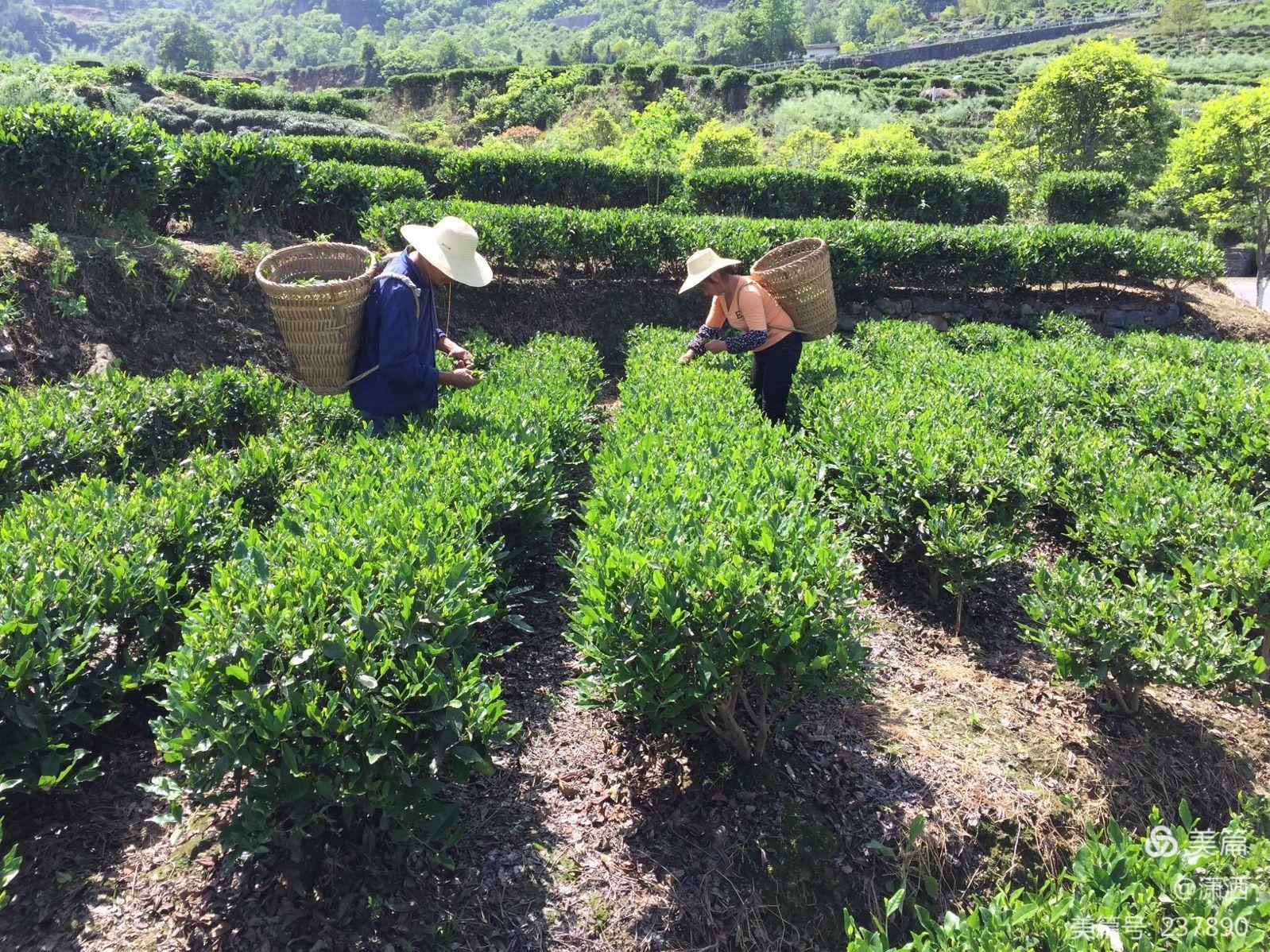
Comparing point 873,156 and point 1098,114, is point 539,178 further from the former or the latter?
point 1098,114

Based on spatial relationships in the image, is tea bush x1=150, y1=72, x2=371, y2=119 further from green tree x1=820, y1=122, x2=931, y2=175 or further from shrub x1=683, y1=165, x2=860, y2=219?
shrub x1=683, y1=165, x2=860, y2=219

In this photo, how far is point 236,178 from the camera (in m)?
9.23

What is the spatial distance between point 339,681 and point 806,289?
546 centimetres

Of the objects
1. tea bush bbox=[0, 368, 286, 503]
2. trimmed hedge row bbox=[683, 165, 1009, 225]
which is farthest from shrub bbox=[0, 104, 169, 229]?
trimmed hedge row bbox=[683, 165, 1009, 225]

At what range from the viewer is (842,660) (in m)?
2.89

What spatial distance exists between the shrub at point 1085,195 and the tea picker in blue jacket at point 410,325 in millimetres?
15490

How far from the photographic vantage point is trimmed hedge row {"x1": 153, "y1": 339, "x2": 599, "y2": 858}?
7.95ft

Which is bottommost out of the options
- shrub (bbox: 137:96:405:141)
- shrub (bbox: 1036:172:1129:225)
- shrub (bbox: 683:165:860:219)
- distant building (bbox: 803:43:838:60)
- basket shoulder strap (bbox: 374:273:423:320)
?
shrub (bbox: 1036:172:1129:225)

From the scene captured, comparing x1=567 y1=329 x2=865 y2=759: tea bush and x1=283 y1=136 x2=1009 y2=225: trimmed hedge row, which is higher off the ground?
x1=283 y1=136 x2=1009 y2=225: trimmed hedge row

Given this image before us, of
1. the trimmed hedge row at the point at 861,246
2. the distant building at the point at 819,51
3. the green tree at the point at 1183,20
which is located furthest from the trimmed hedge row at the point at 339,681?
the green tree at the point at 1183,20

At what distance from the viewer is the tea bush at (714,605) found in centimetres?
291

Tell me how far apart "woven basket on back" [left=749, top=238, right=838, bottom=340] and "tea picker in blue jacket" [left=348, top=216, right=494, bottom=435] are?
2.90 metres

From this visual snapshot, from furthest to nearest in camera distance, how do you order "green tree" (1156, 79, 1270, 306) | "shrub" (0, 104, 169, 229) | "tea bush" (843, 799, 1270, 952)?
"green tree" (1156, 79, 1270, 306), "shrub" (0, 104, 169, 229), "tea bush" (843, 799, 1270, 952)

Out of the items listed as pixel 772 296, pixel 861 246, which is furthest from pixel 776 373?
pixel 861 246
